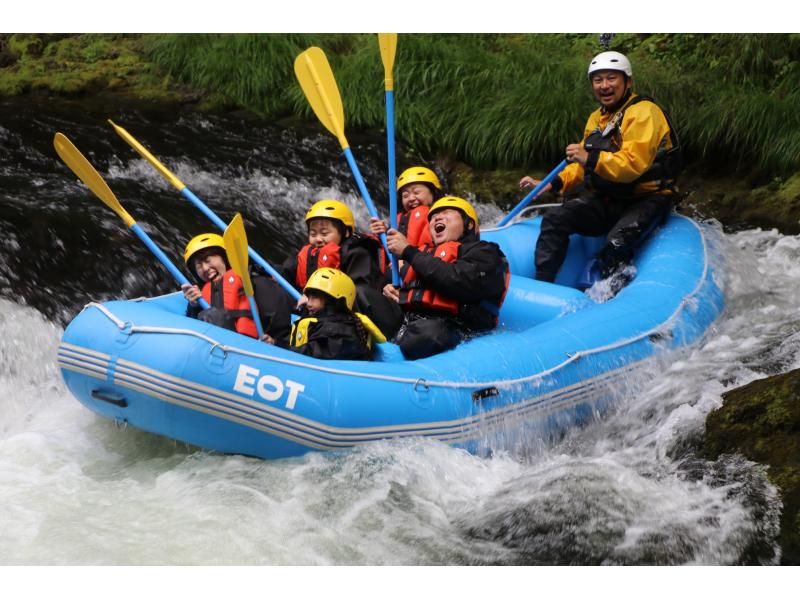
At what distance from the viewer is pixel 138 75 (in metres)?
8.91

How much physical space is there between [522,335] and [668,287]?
1026 millimetres

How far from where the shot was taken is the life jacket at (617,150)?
17.1 feet

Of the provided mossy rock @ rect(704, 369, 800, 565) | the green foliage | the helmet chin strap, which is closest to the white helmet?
the helmet chin strap

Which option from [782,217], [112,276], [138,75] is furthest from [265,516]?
[138,75]

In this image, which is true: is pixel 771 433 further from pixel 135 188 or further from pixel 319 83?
pixel 135 188

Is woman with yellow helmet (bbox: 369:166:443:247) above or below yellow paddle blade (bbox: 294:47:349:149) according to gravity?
below

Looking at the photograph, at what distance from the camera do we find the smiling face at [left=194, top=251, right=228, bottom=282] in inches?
180

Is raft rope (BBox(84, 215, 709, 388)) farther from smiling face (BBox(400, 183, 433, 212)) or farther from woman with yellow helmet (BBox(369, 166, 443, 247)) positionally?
smiling face (BBox(400, 183, 433, 212))

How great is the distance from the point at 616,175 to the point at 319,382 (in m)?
2.18

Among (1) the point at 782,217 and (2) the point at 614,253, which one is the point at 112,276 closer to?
(2) the point at 614,253

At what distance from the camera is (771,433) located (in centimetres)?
359

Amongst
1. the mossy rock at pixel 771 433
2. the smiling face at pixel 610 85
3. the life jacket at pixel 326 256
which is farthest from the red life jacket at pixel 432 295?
the smiling face at pixel 610 85

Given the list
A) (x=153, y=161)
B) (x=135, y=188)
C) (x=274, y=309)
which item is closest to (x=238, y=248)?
(x=274, y=309)

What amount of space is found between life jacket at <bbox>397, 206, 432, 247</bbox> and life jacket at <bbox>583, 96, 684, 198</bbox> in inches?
38.0
